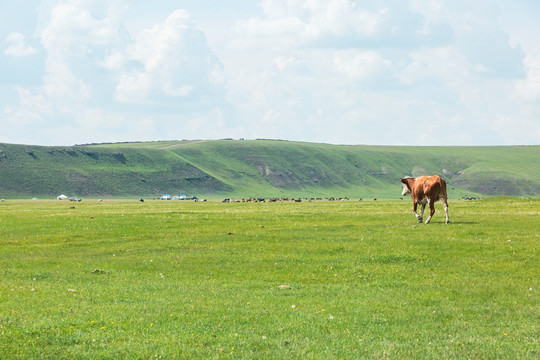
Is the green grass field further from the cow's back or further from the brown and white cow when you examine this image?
the cow's back

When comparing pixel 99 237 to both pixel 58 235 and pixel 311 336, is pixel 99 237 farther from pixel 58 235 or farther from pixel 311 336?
pixel 311 336

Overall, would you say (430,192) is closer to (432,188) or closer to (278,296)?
(432,188)

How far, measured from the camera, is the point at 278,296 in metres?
18.4

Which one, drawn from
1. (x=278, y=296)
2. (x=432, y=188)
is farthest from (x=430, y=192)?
(x=278, y=296)

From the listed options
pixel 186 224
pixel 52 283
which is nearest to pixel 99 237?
pixel 186 224

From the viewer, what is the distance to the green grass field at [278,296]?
12.6 meters

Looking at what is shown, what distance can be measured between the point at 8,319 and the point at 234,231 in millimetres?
26382

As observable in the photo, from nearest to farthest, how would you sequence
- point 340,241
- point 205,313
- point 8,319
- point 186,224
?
point 8,319 → point 205,313 → point 340,241 → point 186,224

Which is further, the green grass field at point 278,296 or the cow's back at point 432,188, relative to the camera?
the cow's back at point 432,188

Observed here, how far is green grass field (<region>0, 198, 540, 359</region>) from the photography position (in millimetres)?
12555

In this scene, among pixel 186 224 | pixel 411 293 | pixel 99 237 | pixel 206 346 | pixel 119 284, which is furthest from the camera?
pixel 186 224

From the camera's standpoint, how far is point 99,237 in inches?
1528

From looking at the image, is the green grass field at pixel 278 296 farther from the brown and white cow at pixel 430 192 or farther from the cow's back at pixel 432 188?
the cow's back at pixel 432 188

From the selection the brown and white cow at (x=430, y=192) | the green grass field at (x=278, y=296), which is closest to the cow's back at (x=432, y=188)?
the brown and white cow at (x=430, y=192)
